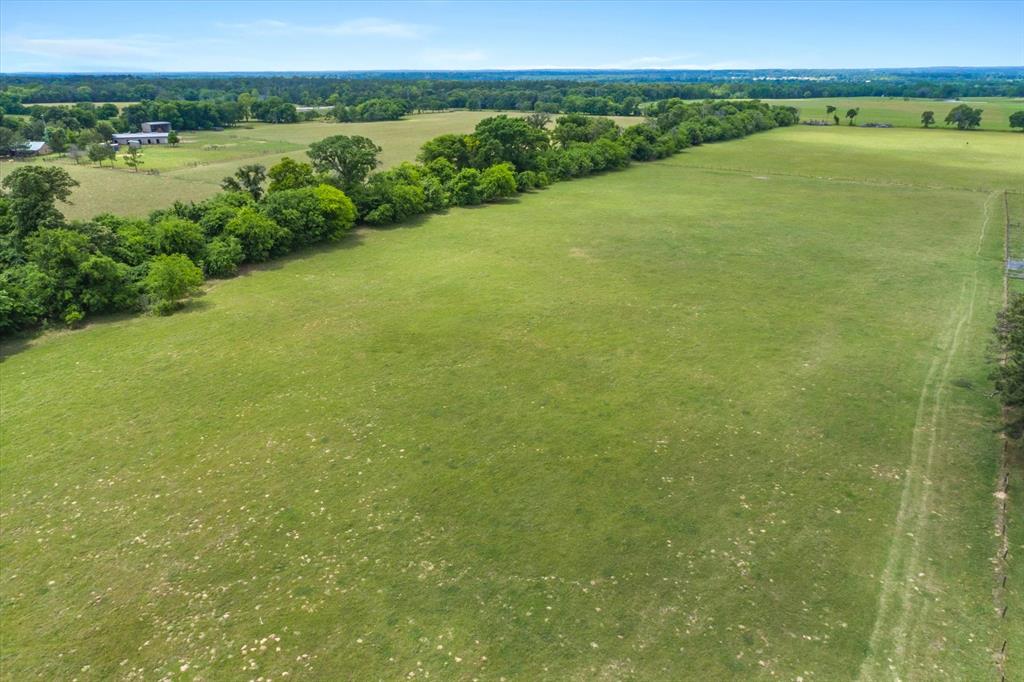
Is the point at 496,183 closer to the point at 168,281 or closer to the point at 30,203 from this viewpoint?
the point at 168,281

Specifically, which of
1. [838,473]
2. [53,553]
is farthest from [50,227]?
[838,473]

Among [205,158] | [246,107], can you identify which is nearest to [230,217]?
[205,158]

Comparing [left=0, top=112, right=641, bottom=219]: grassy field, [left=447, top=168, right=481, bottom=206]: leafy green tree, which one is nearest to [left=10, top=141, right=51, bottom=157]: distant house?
[left=0, top=112, right=641, bottom=219]: grassy field

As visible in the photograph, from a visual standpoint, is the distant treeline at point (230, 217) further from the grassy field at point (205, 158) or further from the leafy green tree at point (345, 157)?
the grassy field at point (205, 158)

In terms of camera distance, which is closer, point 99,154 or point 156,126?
point 99,154

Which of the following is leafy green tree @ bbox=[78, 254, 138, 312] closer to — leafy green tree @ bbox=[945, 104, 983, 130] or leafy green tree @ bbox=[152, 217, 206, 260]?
leafy green tree @ bbox=[152, 217, 206, 260]

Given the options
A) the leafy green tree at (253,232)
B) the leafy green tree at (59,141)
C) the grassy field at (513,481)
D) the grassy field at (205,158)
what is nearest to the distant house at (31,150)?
the leafy green tree at (59,141)
